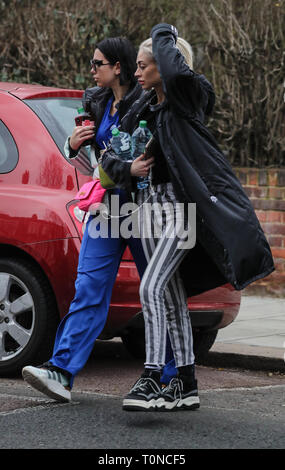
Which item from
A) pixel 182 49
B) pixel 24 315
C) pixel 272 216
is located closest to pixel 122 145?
pixel 182 49

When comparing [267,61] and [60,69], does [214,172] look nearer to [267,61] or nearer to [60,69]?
[267,61]

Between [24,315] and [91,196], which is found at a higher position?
[91,196]

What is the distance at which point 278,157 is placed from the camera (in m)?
11.3

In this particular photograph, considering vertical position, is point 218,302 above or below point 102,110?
below

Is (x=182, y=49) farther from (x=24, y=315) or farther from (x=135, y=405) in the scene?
(x=24, y=315)

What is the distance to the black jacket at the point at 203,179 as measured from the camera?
5.09 m

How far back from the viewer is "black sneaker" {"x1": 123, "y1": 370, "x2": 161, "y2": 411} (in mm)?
5176

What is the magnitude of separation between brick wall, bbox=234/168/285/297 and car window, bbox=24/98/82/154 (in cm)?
414

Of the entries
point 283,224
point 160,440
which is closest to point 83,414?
point 160,440

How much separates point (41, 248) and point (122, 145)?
4.26ft

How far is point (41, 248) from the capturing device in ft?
21.0
